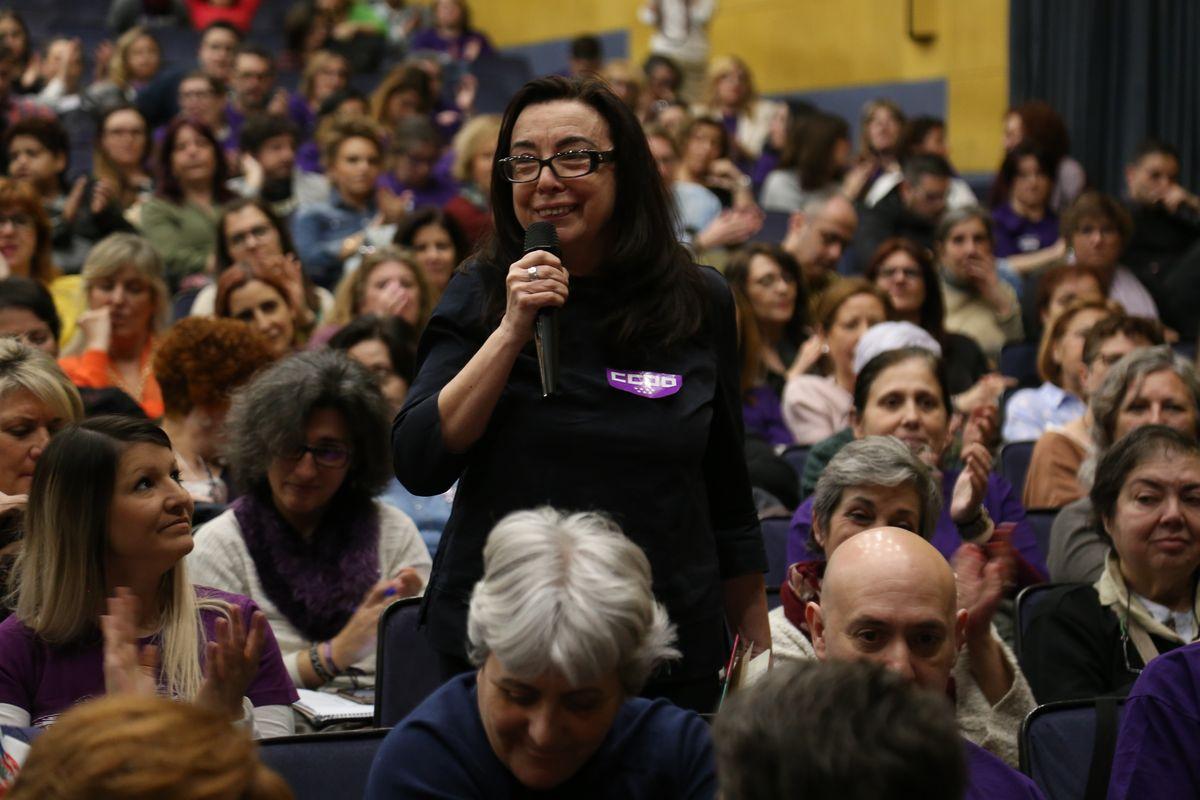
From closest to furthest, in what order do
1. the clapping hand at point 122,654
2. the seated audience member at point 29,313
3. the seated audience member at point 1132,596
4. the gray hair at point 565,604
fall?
1. the gray hair at point 565,604
2. the clapping hand at point 122,654
3. the seated audience member at point 1132,596
4. the seated audience member at point 29,313

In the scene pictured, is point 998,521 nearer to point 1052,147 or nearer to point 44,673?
point 44,673

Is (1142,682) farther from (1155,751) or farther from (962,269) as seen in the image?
(962,269)

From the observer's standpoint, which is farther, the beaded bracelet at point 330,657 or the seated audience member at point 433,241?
the seated audience member at point 433,241

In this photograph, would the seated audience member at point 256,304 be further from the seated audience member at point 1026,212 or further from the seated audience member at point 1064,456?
the seated audience member at point 1026,212

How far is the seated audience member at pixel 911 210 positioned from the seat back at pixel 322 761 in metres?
4.83

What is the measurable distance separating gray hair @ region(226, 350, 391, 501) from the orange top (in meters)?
1.14

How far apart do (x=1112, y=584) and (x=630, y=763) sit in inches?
52.7

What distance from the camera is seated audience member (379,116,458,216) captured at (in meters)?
6.73

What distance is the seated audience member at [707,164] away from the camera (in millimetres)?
7504

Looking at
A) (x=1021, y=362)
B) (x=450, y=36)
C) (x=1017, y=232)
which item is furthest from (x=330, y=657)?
(x=450, y=36)

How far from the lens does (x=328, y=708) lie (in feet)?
9.12

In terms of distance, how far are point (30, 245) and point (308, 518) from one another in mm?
2336

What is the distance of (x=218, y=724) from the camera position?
52.9 inches

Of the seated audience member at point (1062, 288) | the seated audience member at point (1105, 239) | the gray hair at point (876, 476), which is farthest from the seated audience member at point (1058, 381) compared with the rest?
the gray hair at point (876, 476)
